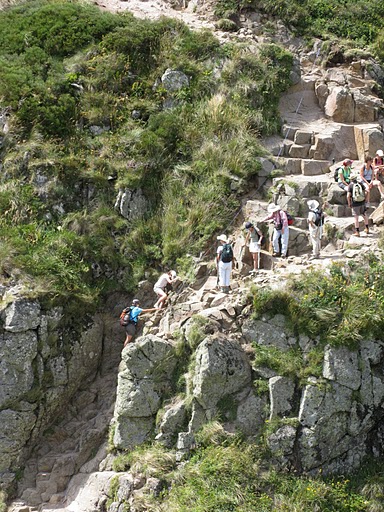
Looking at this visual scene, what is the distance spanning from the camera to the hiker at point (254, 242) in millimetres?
16484

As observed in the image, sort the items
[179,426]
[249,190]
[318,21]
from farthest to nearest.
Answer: [318,21] → [249,190] → [179,426]

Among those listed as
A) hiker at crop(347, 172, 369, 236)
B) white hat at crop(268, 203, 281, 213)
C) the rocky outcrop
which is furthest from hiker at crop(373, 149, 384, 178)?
the rocky outcrop

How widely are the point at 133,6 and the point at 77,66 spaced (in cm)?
480

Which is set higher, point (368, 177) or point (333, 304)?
point (368, 177)

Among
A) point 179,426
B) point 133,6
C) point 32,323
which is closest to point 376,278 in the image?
point 179,426

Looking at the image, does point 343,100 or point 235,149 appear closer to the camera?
point 235,149

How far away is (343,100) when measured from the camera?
20.9 m

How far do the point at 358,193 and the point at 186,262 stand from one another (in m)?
4.33

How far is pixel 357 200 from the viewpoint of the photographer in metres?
16.9

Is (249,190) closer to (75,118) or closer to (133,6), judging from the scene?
(75,118)

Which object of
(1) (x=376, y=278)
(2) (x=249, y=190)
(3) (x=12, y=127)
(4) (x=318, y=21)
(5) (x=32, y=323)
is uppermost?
(4) (x=318, y=21)

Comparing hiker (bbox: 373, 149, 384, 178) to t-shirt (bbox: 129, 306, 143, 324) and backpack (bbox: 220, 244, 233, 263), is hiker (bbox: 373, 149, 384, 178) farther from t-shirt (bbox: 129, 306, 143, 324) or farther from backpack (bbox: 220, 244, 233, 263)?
t-shirt (bbox: 129, 306, 143, 324)

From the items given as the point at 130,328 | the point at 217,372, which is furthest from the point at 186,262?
the point at 217,372

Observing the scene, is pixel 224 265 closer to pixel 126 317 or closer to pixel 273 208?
pixel 273 208
